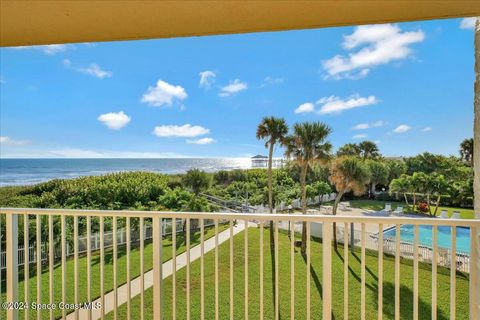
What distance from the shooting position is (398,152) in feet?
21.8

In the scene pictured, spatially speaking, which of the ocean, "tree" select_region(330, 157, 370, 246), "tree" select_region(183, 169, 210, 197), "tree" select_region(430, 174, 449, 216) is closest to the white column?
"tree" select_region(430, 174, 449, 216)

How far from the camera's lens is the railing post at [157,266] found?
5.72ft

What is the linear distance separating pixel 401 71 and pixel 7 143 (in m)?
12.7

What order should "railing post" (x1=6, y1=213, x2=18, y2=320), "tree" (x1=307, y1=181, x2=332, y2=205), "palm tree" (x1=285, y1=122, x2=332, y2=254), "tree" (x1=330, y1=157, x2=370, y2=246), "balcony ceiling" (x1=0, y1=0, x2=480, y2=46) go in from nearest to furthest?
→ "balcony ceiling" (x1=0, y1=0, x2=480, y2=46) < "railing post" (x1=6, y1=213, x2=18, y2=320) < "tree" (x1=330, y1=157, x2=370, y2=246) < "palm tree" (x1=285, y1=122, x2=332, y2=254) < "tree" (x1=307, y1=181, x2=332, y2=205)

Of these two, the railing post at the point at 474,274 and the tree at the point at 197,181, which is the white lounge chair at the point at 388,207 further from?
the railing post at the point at 474,274

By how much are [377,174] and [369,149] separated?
109 cm

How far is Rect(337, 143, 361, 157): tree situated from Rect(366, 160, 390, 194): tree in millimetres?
576

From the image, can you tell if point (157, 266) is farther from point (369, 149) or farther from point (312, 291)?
point (369, 149)

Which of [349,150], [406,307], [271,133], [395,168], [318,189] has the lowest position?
[406,307]

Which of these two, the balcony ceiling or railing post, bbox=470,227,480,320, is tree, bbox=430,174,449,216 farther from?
the balcony ceiling

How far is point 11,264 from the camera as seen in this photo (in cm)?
190

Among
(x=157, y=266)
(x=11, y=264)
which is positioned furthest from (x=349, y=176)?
(x=11, y=264)

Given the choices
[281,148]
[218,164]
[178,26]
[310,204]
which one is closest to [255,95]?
[218,164]

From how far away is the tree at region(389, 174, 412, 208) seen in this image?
565cm
